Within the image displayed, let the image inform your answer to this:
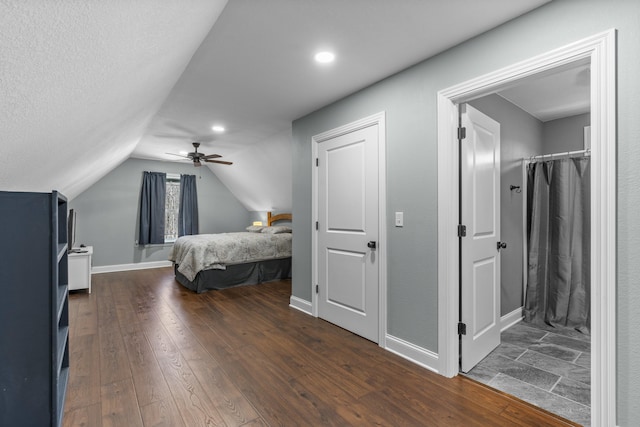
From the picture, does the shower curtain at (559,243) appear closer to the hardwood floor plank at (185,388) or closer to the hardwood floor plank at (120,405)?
the hardwood floor plank at (185,388)

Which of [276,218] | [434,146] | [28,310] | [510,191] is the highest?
[434,146]

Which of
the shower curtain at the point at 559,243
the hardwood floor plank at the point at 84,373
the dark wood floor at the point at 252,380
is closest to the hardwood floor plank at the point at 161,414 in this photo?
the dark wood floor at the point at 252,380

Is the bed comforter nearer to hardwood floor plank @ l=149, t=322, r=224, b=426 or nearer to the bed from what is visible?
the bed

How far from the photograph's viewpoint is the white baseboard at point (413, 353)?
2.28 m

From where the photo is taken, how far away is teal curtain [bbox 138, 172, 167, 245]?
6535 mm

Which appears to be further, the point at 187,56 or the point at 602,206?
the point at 187,56

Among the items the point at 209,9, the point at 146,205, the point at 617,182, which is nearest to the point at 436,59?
the point at 617,182

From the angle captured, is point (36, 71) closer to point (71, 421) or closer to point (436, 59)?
point (71, 421)

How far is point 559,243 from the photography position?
125 inches

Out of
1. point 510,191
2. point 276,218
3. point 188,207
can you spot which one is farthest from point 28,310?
point 188,207

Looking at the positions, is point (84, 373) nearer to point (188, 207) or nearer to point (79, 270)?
point (79, 270)

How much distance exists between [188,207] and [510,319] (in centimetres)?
653

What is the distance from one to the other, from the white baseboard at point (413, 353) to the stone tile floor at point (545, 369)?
0.88 feet

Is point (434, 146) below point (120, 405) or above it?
above
